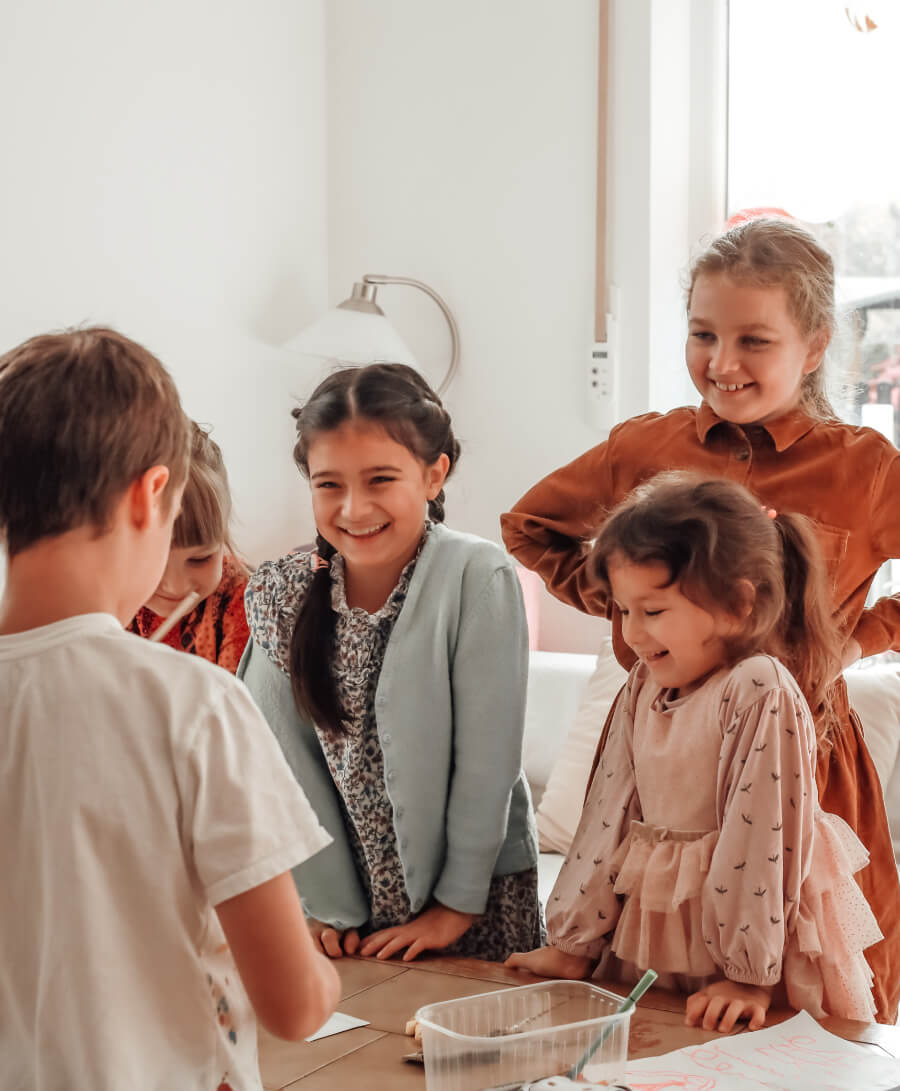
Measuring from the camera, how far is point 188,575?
148 centimetres

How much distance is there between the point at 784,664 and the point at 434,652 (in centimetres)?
36

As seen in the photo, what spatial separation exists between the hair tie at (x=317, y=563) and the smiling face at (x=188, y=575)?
13cm

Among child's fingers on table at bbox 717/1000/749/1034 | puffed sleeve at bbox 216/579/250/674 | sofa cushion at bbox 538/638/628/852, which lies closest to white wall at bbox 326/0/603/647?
sofa cushion at bbox 538/638/628/852

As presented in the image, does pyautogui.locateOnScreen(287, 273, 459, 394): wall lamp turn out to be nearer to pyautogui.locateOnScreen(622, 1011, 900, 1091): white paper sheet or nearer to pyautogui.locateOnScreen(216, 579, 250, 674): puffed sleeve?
pyautogui.locateOnScreen(216, 579, 250, 674): puffed sleeve

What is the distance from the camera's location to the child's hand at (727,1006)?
3.22 ft

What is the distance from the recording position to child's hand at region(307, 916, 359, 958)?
1232mm

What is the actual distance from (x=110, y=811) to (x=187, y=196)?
2.48m

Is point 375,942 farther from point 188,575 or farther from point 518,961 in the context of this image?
point 188,575

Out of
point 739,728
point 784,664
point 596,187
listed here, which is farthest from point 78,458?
point 596,187

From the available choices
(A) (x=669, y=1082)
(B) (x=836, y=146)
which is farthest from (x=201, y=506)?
(B) (x=836, y=146)

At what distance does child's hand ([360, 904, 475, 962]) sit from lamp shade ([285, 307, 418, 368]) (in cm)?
183

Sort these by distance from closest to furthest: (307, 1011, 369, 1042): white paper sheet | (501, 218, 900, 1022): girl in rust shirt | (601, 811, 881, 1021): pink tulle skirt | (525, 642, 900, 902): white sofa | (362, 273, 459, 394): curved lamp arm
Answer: (307, 1011, 369, 1042): white paper sheet < (601, 811, 881, 1021): pink tulle skirt < (501, 218, 900, 1022): girl in rust shirt < (525, 642, 900, 902): white sofa < (362, 273, 459, 394): curved lamp arm

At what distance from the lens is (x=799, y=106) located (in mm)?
2961

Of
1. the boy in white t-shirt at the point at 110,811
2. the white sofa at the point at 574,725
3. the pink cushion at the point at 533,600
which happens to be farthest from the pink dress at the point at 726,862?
the pink cushion at the point at 533,600
